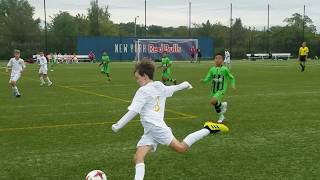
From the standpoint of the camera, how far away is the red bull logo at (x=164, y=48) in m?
68.1

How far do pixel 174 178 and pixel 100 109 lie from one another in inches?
346

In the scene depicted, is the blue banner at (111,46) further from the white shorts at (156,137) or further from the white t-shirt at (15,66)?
the white shorts at (156,137)

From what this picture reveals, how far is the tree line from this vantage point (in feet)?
233

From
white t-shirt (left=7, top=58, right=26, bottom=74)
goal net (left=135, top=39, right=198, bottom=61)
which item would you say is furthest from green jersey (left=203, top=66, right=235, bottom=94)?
goal net (left=135, top=39, right=198, bottom=61)

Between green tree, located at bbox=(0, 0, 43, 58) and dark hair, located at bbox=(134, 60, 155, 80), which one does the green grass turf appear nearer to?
dark hair, located at bbox=(134, 60, 155, 80)

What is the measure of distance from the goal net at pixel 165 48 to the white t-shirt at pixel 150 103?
6023cm

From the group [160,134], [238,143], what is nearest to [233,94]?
[238,143]

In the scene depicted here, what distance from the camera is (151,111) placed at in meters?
6.63

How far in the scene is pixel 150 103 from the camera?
661cm

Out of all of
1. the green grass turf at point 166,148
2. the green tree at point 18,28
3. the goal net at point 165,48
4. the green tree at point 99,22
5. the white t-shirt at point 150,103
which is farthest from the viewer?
the green tree at point 99,22

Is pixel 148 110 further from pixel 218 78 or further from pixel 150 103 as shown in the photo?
pixel 218 78

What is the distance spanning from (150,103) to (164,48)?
62278 mm

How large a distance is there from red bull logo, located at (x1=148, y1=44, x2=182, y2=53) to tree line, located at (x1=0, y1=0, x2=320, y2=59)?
7302mm

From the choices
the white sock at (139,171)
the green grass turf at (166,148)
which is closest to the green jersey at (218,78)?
the green grass turf at (166,148)
